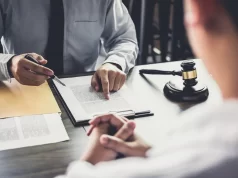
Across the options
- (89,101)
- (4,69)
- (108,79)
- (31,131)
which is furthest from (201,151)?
(4,69)

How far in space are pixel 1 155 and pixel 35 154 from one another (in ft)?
0.27

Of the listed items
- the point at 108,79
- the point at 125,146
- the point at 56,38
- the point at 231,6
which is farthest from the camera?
the point at 56,38

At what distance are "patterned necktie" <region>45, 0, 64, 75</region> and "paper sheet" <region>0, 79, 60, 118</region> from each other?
28 centimetres

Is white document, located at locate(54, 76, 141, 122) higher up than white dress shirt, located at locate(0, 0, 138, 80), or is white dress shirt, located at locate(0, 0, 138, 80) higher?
white dress shirt, located at locate(0, 0, 138, 80)

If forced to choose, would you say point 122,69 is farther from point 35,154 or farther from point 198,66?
point 35,154

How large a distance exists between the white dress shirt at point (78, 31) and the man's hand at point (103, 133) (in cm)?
52

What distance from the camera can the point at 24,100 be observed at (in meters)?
1.37

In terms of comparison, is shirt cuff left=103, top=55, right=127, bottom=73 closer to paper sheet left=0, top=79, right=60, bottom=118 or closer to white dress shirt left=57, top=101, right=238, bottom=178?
paper sheet left=0, top=79, right=60, bottom=118

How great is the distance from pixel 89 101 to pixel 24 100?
20cm

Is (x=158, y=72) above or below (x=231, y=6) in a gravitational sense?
below

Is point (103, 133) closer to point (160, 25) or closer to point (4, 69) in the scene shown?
point (4, 69)

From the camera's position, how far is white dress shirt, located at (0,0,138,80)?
1761 millimetres

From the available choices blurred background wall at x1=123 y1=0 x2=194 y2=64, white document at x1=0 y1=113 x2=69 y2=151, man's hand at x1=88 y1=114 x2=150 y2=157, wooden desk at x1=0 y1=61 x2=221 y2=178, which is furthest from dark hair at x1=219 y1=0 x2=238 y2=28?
blurred background wall at x1=123 y1=0 x2=194 y2=64

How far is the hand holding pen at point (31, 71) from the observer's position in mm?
1441
